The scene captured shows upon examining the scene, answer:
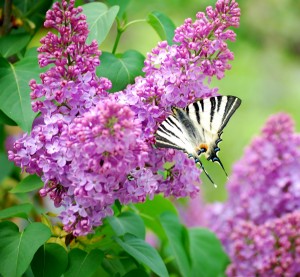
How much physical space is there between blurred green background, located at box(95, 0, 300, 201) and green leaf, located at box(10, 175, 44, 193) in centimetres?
332

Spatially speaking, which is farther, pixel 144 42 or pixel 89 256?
pixel 144 42

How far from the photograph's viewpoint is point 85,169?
1.32 m

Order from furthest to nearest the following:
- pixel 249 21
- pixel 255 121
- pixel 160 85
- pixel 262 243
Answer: pixel 255 121, pixel 249 21, pixel 262 243, pixel 160 85

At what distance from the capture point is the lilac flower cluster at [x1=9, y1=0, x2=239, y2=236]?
135cm

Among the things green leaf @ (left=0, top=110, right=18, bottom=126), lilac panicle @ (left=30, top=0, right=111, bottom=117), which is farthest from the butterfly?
green leaf @ (left=0, top=110, right=18, bottom=126)

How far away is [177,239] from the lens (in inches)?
74.3

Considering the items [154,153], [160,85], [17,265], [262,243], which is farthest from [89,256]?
Result: [262,243]

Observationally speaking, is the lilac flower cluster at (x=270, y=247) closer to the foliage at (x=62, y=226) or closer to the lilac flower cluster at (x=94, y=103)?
the foliage at (x=62, y=226)

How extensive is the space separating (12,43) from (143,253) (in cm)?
65

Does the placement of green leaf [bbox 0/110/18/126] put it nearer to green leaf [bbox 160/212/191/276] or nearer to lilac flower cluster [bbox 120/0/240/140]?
lilac flower cluster [bbox 120/0/240/140]

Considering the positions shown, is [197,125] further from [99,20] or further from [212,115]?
[99,20]

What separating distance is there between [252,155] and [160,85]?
1.00 metres

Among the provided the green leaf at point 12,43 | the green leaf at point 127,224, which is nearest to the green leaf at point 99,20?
the green leaf at point 12,43

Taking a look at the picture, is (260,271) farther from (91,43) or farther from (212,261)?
(91,43)
